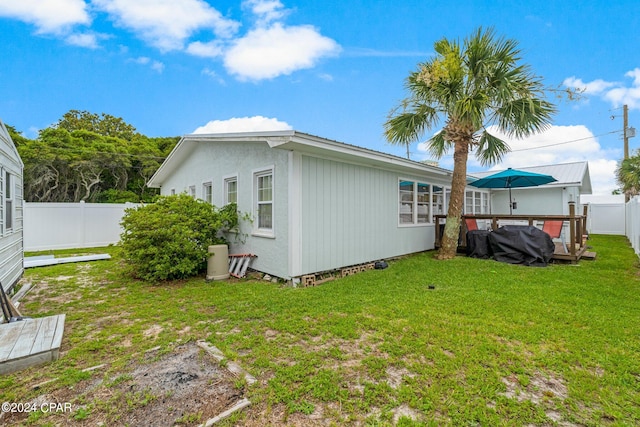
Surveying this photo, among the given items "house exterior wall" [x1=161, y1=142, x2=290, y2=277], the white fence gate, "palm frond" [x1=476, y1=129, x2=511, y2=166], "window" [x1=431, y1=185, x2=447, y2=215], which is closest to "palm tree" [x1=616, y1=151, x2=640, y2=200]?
the white fence gate

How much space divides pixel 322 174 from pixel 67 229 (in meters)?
10.6

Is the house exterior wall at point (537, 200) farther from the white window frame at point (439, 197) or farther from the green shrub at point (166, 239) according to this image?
the green shrub at point (166, 239)

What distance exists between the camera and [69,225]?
11.0 m

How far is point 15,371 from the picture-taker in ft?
8.70

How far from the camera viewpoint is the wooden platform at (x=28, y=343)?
266 cm

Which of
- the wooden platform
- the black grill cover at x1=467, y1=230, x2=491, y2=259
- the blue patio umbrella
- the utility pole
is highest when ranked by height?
the utility pole

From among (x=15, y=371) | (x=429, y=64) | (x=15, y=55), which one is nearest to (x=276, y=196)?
(x=15, y=371)

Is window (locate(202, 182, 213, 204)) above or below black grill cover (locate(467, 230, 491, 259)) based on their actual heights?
above

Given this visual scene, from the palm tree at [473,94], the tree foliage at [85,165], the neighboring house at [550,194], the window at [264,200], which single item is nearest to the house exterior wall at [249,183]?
the window at [264,200]

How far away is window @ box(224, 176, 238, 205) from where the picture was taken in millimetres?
7749

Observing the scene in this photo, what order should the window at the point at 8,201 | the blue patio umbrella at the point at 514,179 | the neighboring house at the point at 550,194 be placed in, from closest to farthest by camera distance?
1. the window at the point at 8,201
2. the blue patio umbrella at the point at 514,179
3. the neighboring house at the point at 550,194

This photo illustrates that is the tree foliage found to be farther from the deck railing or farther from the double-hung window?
the deck railing

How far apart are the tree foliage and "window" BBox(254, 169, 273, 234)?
1912 cm

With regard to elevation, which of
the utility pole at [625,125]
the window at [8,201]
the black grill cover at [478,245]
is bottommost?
the black grill cover at [478,245]
